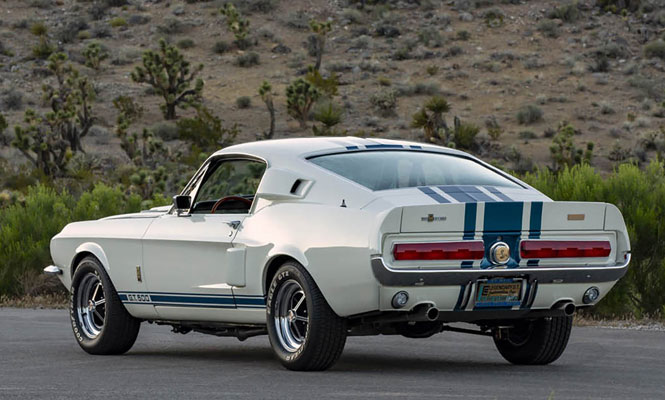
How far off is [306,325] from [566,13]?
62207 mm

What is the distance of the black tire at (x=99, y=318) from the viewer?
1062cm

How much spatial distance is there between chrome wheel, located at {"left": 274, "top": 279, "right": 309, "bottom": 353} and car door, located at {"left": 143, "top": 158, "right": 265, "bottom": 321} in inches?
26.7

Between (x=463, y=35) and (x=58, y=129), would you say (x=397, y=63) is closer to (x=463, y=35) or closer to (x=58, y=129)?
(x=463, y=35)

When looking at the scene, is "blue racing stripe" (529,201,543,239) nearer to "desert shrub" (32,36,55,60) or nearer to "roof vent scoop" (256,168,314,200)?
"roof vent scoop" (256,168,314,200)

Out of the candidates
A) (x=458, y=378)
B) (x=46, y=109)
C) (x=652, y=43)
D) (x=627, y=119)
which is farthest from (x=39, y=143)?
(x=652, y=43)

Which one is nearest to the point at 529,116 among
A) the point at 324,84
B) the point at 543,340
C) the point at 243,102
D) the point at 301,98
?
the point at 324,84

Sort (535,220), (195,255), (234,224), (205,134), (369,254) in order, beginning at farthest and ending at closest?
1. (205,134)
2. (195,255)
3. (234,224)
4. (535,220)
5. (369,254)

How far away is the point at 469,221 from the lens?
8.24 m

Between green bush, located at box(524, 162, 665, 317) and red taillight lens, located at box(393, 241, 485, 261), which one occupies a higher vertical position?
red taillight lens, located at box(393, 241, 485, 261)

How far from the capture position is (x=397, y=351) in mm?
11094

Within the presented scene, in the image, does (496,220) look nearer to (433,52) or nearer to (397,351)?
(397,351)

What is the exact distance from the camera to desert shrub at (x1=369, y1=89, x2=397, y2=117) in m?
55.4

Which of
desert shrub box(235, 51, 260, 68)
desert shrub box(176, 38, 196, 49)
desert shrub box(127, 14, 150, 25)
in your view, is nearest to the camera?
desert shrub box(235, 51, 260, 68)

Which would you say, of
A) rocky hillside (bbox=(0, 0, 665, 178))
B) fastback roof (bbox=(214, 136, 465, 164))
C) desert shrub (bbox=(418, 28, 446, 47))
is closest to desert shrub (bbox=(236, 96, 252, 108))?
rocky hillside (bbox=(0, 0, 665, 178))
